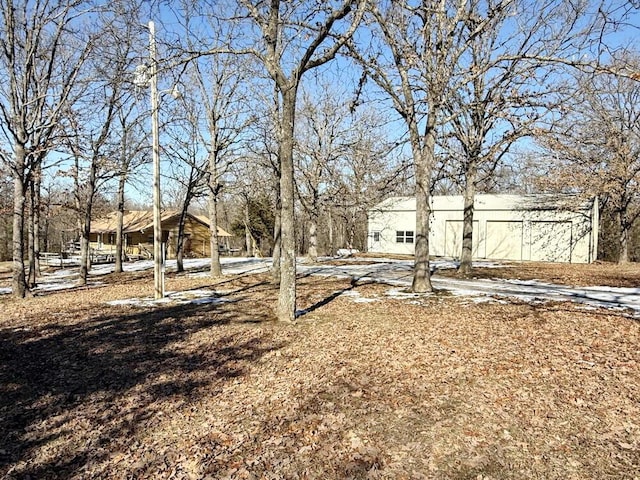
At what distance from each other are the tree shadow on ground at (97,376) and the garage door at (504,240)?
66.9 ft

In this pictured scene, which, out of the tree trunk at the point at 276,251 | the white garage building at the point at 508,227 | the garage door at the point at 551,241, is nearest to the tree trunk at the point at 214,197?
the tree trunk at the point at 276,251

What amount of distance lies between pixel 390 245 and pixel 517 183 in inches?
534

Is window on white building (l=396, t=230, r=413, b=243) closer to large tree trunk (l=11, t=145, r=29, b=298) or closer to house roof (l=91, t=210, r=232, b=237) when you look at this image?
house roof (l=91, t=210, r=232, b=237)

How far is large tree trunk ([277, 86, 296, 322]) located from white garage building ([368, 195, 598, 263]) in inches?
554

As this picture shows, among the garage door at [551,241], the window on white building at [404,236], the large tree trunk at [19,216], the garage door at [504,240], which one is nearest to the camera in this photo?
the large tree trunk at [19,216]

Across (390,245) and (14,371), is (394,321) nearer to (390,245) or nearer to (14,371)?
(14,371)

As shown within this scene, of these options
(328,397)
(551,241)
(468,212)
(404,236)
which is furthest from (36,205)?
(551,241)

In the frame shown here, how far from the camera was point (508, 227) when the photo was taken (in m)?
24.5

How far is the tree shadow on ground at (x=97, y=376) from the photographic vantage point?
149 inches

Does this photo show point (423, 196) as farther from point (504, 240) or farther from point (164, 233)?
point (164, 233)

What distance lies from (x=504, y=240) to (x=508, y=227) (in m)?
0.82

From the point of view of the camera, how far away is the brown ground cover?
3445 millimetres

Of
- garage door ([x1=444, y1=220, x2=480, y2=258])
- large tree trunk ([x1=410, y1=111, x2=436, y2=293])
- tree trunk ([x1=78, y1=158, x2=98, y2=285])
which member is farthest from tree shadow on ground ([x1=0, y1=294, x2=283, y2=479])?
garage door ([x1=444, y1=220, x2=480, y2=258])

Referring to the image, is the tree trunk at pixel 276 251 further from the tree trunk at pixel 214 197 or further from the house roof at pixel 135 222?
the house roof at pixel 135 222
